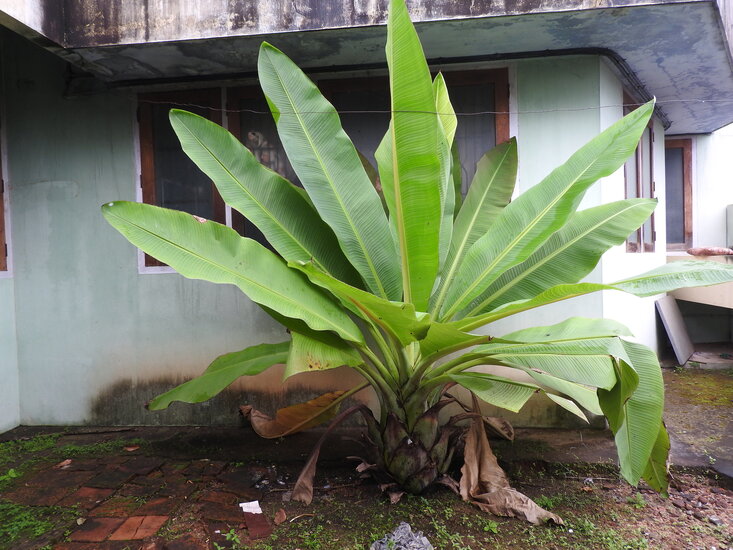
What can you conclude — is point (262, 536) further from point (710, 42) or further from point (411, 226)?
point (710, 42)

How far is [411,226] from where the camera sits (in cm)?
200

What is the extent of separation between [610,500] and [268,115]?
3091mm

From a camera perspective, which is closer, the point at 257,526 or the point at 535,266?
the point at 257,526

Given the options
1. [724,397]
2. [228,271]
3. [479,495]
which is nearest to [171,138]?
[228,271]

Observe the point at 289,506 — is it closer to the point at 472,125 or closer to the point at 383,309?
the point at 383,309

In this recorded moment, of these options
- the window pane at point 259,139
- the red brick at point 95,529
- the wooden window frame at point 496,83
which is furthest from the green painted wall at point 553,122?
the red brick at point 95,529

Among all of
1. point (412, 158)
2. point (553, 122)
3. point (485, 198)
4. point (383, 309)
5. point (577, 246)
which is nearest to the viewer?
point (383, 309)

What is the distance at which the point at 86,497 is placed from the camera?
241cm

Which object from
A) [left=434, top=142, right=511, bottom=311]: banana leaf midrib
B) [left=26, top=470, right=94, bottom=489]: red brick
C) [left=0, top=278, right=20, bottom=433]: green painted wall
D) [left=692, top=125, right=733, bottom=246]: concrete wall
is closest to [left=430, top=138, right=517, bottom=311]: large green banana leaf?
[left=434, top=142, right=511, bottom=311]: banana leaf midrib

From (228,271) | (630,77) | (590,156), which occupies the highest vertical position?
(630,77)

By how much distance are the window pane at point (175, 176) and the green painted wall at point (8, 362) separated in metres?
1.33

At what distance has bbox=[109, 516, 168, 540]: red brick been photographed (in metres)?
2.04

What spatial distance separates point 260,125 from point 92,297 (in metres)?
1.78

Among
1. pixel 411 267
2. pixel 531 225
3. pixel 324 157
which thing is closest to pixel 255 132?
pixel 324 157
